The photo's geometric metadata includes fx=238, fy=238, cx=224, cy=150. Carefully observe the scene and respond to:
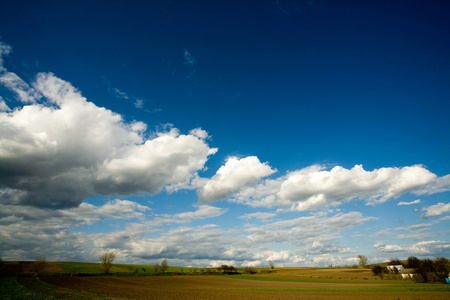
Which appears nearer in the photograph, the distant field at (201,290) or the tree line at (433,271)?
the distant field at (201,290)

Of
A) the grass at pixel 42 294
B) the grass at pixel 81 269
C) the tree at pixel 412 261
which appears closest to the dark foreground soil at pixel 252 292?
the grass at pixel 42 294

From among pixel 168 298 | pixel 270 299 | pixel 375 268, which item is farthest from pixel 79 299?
pixel 375 268

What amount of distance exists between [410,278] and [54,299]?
360 feet

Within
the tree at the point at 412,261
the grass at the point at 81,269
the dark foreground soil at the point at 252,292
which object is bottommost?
the dark foreground soil at the point at 252,292

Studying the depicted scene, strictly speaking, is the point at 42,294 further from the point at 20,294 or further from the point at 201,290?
the point at 201,290

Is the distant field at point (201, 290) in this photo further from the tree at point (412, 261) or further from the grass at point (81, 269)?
the tree at point (412, 261)

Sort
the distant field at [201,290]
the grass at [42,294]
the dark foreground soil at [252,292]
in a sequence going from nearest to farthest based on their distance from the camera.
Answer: the grass at [42,294] < the distant field at [201,290] < the dark foreground soil at [252,292]

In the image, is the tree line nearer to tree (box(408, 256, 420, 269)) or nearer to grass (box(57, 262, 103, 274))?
tree (box(408, 256, 420, 269))

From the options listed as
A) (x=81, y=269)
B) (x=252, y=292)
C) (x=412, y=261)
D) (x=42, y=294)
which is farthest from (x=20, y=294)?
(x=412, y=261)

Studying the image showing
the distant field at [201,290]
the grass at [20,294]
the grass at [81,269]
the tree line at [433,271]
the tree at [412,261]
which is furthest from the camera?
the grass at [81,269]

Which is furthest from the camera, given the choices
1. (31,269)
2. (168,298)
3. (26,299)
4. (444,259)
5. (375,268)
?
(375,268)

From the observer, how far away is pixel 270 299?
40719 mm

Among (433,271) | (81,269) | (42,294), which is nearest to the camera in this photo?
(42,294)

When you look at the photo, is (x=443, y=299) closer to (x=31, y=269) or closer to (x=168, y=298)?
(x=168, y=298)
